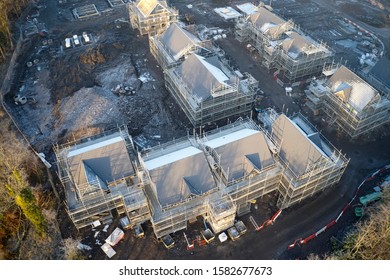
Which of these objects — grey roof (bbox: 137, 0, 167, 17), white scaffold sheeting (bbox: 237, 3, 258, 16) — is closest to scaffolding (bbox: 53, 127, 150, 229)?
grey roof (bbox: 137, 0, 167, 17)

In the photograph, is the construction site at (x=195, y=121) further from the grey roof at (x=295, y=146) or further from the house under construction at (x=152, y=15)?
the house under construction at (x=152, y=15)

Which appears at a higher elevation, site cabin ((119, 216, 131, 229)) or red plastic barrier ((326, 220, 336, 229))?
red plastic barrier ((326, 220, 336, 229))

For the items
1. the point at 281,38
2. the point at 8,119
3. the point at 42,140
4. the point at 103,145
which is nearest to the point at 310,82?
the point at 281,38

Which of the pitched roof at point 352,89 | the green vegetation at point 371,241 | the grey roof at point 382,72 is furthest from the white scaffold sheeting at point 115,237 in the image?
the grey roof at point 382,72

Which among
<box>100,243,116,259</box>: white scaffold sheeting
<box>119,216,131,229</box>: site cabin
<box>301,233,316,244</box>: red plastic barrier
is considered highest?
<box>301,233,316,244</box>: red plastic barrier

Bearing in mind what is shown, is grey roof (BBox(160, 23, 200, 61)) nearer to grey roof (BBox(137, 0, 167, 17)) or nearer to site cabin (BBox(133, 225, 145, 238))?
grey roof (BBox(137, 0, 167, 17))

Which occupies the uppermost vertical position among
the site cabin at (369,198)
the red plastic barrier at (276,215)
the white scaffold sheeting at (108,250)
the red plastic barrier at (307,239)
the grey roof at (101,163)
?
the grey roof at (101,163)
